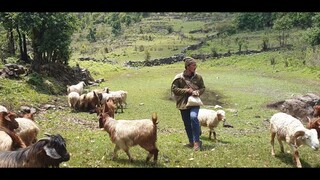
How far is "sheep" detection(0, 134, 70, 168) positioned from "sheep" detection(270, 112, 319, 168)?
4.96 meters

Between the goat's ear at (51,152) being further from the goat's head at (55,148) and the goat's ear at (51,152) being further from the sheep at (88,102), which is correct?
the sheep at (88,102)

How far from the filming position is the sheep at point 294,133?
307 inches

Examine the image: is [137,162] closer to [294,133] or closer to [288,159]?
[294,133]

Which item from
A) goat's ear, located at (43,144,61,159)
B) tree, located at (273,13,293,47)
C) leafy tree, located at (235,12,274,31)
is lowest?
goat's ear, located at (43,144,61,159)

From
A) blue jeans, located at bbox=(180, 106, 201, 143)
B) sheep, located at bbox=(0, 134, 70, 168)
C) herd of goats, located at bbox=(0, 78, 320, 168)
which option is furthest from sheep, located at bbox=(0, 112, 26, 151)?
blue jeans, located at bbox=(180, 106, 201, 143)

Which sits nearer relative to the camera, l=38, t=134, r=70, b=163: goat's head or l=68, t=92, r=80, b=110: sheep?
l=38, t=134, r=70, b=163: goat's head

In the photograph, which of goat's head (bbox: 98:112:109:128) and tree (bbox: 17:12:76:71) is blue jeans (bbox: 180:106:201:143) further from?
tree (bbox: 17:12:76:71)

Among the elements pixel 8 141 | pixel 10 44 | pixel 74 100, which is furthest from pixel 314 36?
pixel 8 141

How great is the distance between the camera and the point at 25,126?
9250 mm

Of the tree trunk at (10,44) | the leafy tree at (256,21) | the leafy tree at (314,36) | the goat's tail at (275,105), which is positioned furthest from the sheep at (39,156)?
the leafy tree at (256,21)

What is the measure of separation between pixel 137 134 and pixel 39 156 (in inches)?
99.0

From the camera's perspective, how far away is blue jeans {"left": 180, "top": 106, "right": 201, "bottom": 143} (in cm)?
948
